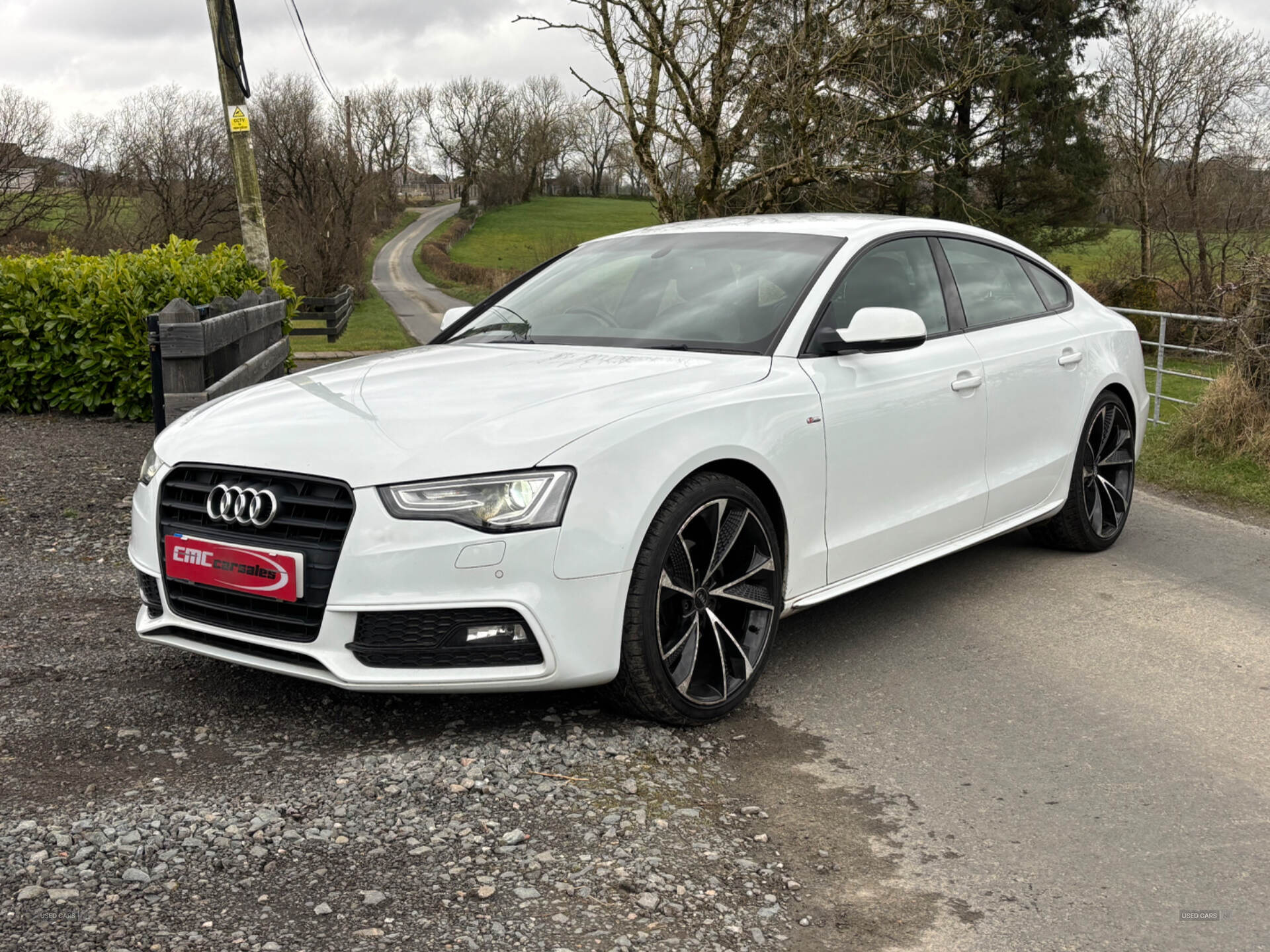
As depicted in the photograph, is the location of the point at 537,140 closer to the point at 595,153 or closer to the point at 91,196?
the point at 595,153

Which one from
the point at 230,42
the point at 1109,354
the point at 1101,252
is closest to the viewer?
the point at 1109,354

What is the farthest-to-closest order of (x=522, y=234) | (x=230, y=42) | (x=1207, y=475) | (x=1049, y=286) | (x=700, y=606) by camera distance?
(x=522, y=234) → (x=230, y=42) → (x=1207, y=475) → (x=1049, y=286) → (x=700, y=606)

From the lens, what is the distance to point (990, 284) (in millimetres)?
5738

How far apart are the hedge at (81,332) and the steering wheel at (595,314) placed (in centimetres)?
622

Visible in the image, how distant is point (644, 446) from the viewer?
3.73 meters

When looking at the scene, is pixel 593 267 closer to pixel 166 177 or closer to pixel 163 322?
pixel 163 322

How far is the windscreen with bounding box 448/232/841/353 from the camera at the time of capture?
15.3 feet

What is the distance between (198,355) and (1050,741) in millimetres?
5736

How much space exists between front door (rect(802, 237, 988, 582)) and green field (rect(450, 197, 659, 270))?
5499 centimetres

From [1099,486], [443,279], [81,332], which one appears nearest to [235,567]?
[1099,486]

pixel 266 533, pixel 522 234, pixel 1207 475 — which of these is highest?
pixel 522 234

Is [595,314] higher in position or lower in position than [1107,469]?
higher

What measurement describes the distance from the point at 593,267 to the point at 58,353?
6742 millimetres

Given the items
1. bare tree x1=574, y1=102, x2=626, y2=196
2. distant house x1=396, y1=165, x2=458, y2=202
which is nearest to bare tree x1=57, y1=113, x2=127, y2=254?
bare tree x1=574, y1=102, x2=626, y2=196
